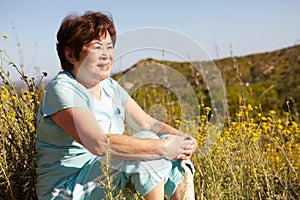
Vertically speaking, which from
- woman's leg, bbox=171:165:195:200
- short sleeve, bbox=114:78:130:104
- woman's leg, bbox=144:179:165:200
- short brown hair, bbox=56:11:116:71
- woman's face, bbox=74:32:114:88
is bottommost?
woman's leg, bbox=171:165:195:200

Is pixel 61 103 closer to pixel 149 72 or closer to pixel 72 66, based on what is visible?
pixel 72 66

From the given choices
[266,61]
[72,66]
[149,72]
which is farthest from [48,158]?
[266,61]

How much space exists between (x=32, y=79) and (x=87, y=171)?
0.86 metres

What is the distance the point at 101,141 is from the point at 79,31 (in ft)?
1.99

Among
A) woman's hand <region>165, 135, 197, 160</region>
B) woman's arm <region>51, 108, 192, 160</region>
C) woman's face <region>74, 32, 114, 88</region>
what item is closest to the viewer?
woman's arm <region>51, 108, 192, 160</region>

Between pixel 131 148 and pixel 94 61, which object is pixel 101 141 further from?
pixel 94 61

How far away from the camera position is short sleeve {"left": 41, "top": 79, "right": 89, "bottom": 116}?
6.15ft

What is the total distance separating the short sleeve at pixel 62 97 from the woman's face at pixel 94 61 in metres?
0.11

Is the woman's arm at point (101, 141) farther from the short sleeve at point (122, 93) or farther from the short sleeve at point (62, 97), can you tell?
A: the short sleeve at point (122, 93)

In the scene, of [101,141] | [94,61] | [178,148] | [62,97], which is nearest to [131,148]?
[101,141]

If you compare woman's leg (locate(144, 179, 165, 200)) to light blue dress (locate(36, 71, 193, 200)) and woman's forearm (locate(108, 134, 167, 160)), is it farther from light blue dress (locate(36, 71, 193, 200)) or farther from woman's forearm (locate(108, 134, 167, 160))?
woman's forearm (locate(108, 134, 167, 160))

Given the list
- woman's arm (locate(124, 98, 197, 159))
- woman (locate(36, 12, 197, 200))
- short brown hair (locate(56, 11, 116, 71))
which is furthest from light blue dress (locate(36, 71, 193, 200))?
woman's arm (locate(124, 98, 197, 159))

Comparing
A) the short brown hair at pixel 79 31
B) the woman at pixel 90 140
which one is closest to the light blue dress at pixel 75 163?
the woman at pixel 90 140

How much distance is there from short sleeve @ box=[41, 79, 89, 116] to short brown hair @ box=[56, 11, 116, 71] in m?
0.21
